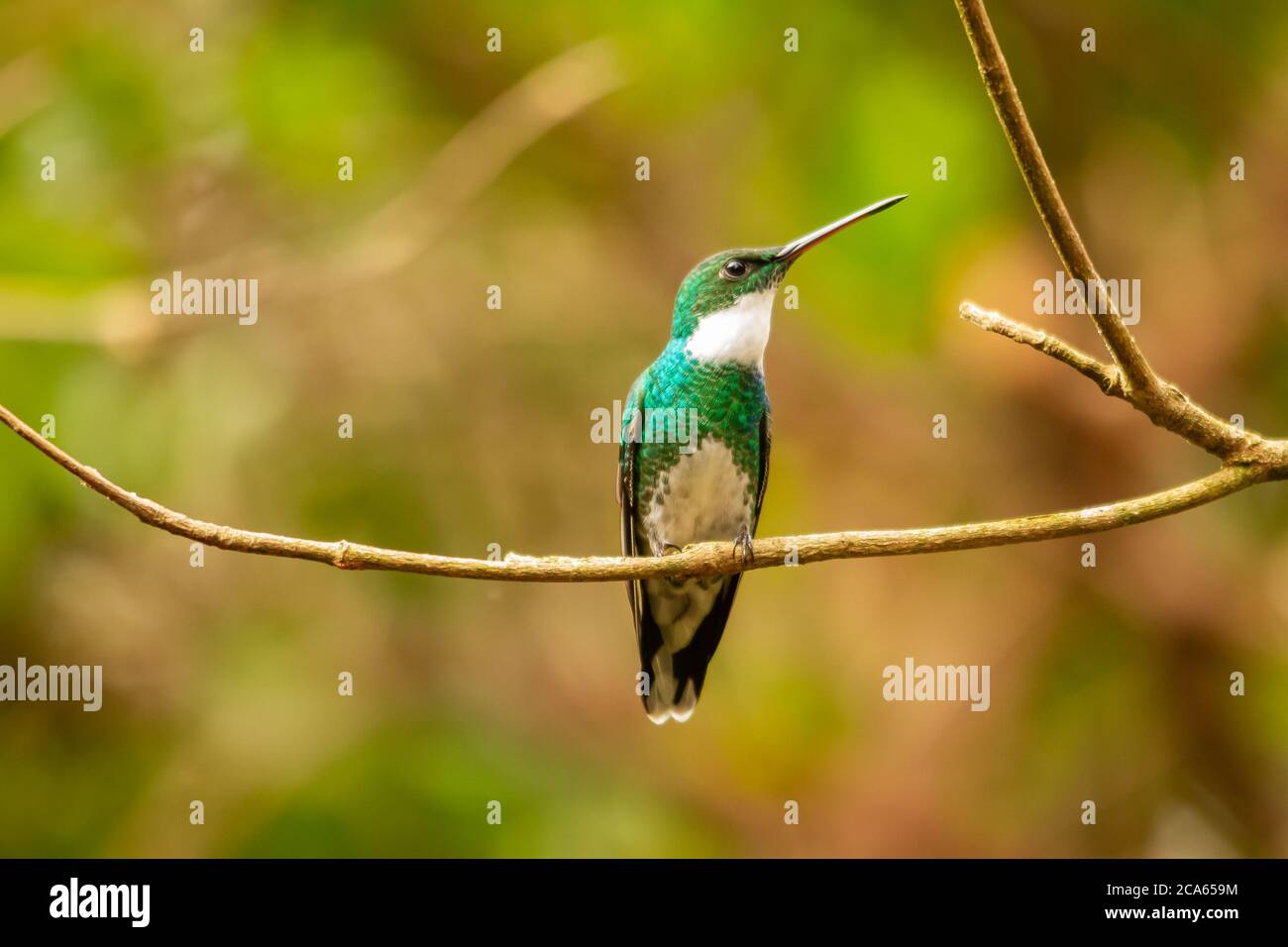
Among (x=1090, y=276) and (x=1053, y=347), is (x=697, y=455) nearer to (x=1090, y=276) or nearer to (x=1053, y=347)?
(x=1053, y=347)

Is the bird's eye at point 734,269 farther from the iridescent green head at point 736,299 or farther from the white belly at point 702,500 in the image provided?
the white belly at point 702,500

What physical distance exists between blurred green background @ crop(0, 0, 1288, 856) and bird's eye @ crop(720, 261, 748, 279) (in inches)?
43.2

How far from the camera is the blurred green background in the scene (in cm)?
552

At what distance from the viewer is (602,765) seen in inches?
259

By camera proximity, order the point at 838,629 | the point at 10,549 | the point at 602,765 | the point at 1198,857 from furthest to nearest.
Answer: the point at 602,765, the point at 838,629, the point at 10,549, the point at 1198,857

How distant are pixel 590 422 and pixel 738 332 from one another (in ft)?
9.33

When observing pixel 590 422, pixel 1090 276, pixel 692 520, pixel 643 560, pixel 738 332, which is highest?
pixel 590 422

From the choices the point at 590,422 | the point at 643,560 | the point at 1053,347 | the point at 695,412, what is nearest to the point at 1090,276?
the point at 1053,347

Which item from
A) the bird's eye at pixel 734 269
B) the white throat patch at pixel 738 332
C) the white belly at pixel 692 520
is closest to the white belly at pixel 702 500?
the white belly at pixel 692 520

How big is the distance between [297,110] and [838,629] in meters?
3.47

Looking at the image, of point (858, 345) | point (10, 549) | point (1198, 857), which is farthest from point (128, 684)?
point (1198, 857)

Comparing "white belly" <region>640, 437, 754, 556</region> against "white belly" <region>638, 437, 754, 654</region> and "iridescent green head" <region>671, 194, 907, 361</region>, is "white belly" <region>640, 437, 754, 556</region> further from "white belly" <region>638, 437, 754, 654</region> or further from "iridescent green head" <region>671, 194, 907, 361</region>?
"iridescent green head" <region>671, 194, 907, 361</region>

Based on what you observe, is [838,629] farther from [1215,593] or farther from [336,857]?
[336,857]

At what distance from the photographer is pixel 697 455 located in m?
4.23
